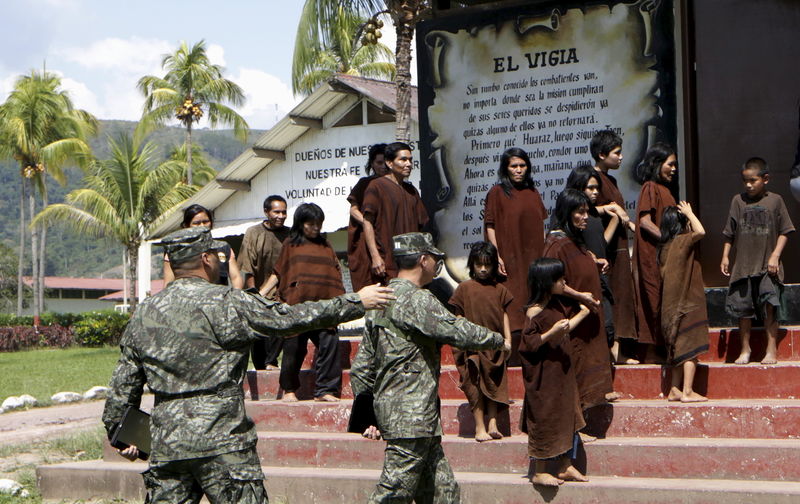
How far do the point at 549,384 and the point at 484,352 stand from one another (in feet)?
2.70

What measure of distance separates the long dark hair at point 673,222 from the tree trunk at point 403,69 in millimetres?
8914

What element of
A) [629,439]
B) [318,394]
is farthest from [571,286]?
[318,394]

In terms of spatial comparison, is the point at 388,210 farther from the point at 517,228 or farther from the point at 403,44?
the point at 403,44

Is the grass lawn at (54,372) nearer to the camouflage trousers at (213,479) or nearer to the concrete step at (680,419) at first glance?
the concrete step at (680,419)

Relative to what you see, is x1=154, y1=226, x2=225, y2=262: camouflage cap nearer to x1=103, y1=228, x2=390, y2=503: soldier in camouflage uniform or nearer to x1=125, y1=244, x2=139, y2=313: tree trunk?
x1=103, y1=228, x2=390, y2=503: soldier in camouflage uniform

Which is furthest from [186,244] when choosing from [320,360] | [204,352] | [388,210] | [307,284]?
[307,284]

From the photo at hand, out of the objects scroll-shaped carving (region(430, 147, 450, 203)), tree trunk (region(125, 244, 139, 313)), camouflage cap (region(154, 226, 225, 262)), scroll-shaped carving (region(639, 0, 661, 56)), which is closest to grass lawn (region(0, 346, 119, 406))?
tree trunk (region(125, 244, 139, 313))

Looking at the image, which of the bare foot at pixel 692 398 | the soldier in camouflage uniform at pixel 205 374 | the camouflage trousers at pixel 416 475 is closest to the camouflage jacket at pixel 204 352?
the soldier in camouflage uniform at pixel 205 374

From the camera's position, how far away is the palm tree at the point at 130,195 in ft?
113

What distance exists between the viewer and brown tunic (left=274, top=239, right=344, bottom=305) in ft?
27.8

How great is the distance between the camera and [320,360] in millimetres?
8211

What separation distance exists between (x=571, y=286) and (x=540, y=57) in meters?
3.14

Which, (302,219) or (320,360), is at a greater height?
(302,219)

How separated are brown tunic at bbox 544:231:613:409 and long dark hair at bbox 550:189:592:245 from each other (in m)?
0.06
